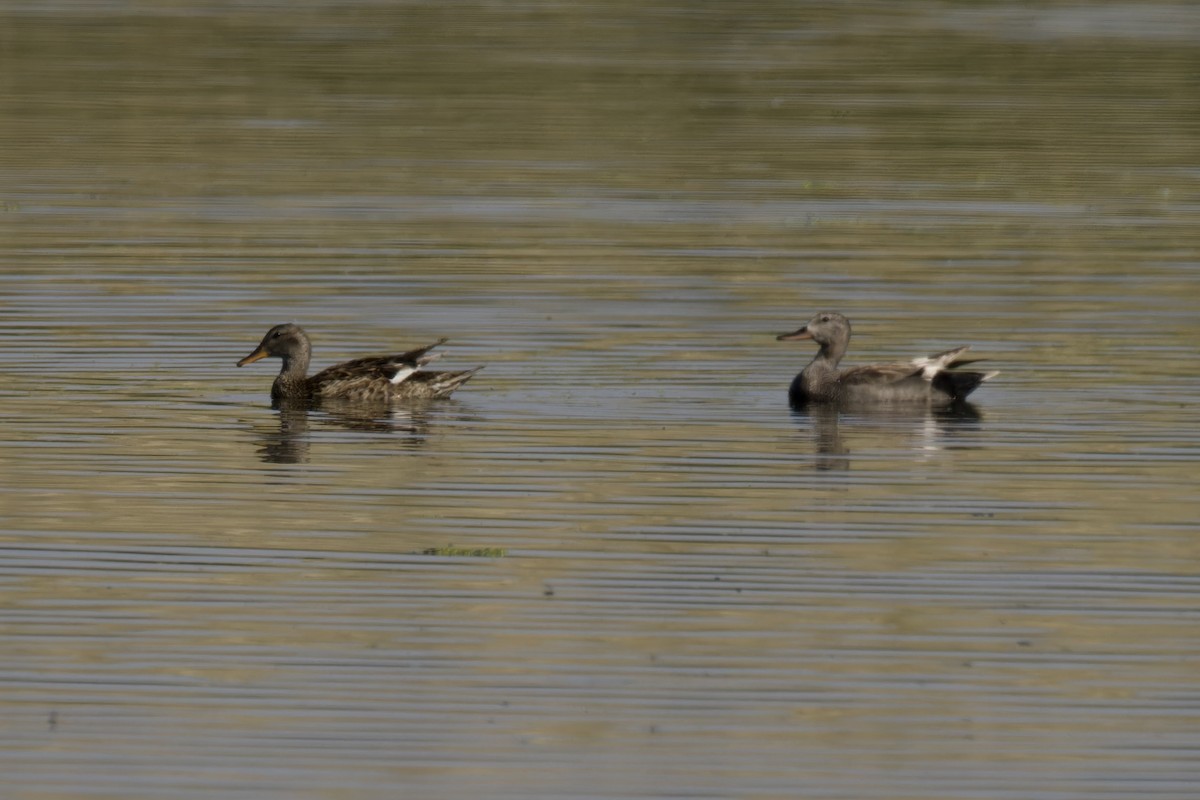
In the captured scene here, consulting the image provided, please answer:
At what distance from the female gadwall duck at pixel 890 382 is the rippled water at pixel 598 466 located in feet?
0.67

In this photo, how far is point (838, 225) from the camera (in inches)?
1101

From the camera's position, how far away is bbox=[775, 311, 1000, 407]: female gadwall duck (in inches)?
735

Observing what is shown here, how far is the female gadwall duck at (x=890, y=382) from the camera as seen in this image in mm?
18672

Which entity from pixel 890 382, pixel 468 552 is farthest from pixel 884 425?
pixel 468 552

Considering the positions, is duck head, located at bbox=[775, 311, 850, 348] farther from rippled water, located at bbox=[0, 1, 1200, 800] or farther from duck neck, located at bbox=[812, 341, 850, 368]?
rippled water, located at bbox=[0, 1, 1200, 800]

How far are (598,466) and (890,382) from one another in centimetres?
334

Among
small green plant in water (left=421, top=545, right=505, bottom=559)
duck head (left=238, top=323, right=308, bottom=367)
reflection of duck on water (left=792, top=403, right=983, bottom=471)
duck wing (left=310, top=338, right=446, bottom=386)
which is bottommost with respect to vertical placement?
small green plant in water (left=421, top=545, right=505, bottom=559)

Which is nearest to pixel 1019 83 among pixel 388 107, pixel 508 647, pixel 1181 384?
pixel 388 107

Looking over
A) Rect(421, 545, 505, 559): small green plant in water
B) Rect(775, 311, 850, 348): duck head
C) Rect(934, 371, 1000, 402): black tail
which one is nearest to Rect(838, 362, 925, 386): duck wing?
Rect(934, 371, 1000, 402): black tail

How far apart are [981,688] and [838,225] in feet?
56.2

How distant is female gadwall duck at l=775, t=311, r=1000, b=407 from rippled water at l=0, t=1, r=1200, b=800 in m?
0.20

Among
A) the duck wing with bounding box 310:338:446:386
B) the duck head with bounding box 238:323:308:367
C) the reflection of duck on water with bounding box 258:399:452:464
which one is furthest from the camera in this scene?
the duck head with bounding box 238:323:308:367

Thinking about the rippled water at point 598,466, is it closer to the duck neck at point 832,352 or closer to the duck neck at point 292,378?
the duck neck at point 292,378

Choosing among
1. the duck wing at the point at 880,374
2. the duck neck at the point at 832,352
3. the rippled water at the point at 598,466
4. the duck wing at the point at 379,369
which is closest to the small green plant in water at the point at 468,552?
the rippled water at the point at 598,466
